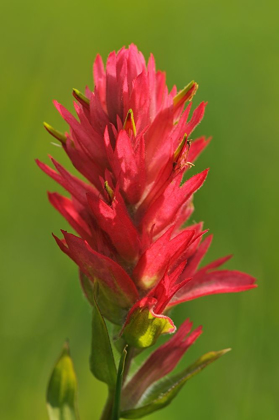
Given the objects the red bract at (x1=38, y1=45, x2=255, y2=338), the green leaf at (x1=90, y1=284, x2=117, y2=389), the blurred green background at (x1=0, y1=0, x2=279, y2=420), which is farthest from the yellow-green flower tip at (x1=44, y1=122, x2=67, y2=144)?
the blurred green background at (x1=0, y1=0, x2=279, y2=420)

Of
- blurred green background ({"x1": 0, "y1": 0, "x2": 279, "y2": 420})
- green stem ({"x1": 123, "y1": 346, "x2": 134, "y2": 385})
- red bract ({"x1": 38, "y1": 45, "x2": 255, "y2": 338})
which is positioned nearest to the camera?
red bract ({"x1": 38, "y1": 45, "x2": 255, "y2": 338})

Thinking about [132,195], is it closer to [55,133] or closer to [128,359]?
[55,133]

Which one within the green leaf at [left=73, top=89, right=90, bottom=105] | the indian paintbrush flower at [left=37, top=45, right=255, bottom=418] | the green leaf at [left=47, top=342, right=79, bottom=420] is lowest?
the green leaf at [left=47, top=342, right=79, bottom=420]

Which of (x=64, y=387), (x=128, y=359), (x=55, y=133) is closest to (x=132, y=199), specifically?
(x=55, y=133)

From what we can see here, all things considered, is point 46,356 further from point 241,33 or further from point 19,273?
point 241,33

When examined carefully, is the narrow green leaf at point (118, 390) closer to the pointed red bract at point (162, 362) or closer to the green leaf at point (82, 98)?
the pointed red bract at point (162, 362)

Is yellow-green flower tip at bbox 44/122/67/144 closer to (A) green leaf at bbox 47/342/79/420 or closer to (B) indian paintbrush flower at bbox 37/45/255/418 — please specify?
(B) indian paintbrush flower at bbox 37/45/255/418
